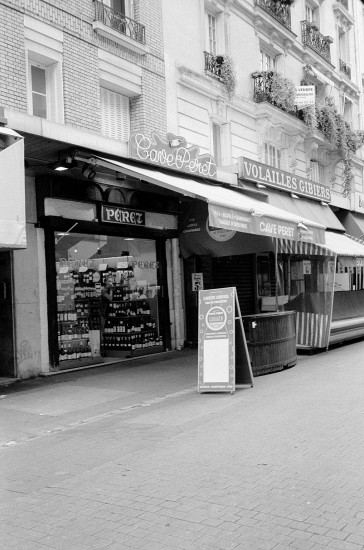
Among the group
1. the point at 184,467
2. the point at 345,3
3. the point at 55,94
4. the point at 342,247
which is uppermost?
the point at 345,3

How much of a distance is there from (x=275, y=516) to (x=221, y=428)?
2.65m

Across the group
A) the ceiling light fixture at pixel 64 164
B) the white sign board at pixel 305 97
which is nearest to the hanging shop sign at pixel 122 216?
the ceiling light fixture at pixel 64 164

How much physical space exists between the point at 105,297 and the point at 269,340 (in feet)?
13.9

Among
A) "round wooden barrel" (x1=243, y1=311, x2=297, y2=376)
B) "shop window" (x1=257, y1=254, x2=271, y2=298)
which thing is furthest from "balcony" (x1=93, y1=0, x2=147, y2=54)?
"shop window" (x1=257, y1=254, x2=271, y2=298)

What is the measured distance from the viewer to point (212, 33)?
675 inches

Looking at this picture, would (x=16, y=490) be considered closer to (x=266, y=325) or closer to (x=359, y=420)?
(x=359, y=420)

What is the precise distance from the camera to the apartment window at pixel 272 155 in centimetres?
1948

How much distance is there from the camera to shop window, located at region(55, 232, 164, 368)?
462 inches

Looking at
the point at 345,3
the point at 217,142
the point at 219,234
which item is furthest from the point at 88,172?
the point at 345,3

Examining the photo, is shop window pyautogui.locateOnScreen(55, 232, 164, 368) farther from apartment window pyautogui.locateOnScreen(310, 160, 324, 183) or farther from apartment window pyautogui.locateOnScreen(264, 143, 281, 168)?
apartment window pyautogui.locateOnScreen(310, 160, 324, 183)

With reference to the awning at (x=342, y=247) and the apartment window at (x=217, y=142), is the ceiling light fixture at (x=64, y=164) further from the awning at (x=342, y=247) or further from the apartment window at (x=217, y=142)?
the apartment window at (x=217, y=142)

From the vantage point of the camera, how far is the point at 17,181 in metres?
8.15

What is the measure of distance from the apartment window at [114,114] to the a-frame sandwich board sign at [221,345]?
225 inches

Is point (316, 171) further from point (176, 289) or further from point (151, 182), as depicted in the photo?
point (151, 182)
